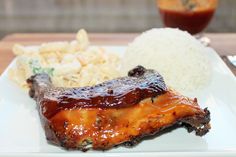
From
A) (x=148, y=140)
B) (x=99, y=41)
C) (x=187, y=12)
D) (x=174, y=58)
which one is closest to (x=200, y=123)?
(x=148, y=140)

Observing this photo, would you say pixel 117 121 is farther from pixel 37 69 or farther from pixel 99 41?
pixel 99 41

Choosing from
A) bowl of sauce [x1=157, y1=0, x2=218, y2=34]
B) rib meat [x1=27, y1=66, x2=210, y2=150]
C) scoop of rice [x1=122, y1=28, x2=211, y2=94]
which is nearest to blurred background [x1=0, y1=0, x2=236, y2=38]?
bowl of sauce [x1=157, y1=0, x2=218, y2=34]

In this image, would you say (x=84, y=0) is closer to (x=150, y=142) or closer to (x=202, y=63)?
(x=202, y=63)

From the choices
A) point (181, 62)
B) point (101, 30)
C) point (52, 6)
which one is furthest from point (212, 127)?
point (52, 6)

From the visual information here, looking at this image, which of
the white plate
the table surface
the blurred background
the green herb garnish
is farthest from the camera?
the blurred background

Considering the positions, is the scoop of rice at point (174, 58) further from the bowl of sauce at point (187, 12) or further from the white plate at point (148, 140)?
the bowl of sauce at point (187, 12)

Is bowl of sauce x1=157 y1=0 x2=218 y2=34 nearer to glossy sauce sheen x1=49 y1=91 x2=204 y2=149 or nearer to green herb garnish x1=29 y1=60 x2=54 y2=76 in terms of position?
green herb garnish x1=29 y1=60 x2=54 y2=76
